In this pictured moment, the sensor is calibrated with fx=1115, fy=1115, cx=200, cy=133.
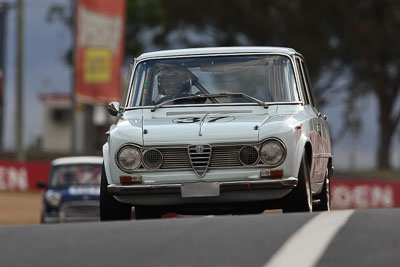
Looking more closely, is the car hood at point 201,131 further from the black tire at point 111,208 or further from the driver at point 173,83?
the driver at point 173,83

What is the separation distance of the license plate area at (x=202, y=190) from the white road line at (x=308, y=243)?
3129mm

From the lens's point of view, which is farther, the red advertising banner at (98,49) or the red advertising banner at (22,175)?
the red advertising banner at (98,49)

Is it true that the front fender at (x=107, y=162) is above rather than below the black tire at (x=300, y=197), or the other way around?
above

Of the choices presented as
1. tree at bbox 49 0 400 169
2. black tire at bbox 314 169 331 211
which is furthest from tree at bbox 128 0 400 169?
black tire at bbox 314 169 331 211

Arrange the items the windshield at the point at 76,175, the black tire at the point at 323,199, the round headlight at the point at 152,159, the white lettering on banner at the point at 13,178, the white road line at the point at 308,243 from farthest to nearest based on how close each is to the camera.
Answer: the white lettering on banner at the point at 13,178 → the windshield at the point at 76,175 → the black tire at the point at 323,199 → the round headlight at the point at 152,159 → the white road line at the point at 308,243

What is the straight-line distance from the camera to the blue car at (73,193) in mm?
19266

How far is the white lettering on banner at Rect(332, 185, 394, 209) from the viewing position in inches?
1475

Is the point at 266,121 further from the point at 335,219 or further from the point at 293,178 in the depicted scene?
the point at 335,219

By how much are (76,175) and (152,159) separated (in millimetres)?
10472

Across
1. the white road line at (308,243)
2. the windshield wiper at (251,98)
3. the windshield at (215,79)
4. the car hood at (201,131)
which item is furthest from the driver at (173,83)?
the white road line at (308,243)

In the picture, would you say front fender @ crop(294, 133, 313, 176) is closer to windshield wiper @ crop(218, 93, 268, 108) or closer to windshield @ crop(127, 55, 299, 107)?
windshield wiper @ crop(218, 93, 268, 108)

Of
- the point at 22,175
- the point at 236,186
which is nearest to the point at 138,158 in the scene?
the point at 236,186

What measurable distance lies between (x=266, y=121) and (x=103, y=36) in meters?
34.3

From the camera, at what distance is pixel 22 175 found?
138 ft
